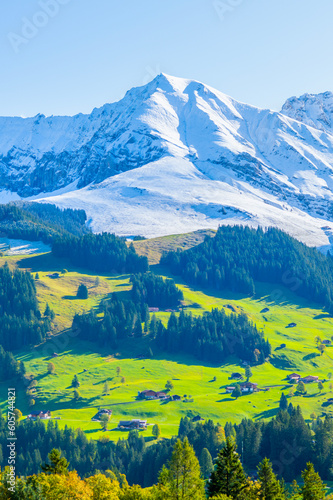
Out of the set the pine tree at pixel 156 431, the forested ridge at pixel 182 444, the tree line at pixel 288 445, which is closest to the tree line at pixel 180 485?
the forested ridge at pixel 182 444

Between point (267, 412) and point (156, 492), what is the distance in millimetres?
129324

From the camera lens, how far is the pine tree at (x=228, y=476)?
7488cm

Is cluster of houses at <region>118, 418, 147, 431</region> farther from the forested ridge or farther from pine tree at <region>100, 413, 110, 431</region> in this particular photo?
the forested ridge

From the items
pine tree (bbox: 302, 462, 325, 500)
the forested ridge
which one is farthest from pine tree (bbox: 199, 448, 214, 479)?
pine tree (bbox: 302, 462, 325, 500)

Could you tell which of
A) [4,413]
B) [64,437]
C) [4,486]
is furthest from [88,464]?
[4,486]

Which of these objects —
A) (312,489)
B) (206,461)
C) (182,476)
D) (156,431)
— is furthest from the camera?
(156,431)

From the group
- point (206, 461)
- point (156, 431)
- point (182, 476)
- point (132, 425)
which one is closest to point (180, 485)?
point (182, 476)

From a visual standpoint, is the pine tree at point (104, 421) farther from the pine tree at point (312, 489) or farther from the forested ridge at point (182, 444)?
the pine tree at point (312, 489)

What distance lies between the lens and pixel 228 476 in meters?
75.1

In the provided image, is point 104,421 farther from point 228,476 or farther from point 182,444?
point 228,476

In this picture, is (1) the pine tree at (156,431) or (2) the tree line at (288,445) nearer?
(2) the tree line at (288,445)

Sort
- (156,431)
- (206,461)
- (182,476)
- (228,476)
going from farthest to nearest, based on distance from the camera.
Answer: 1. (156,431)
2. (206,461)
3. (228,476)
4. (182,476)

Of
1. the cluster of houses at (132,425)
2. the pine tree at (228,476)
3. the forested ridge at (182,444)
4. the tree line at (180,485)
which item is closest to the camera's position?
the tree line at (180,485)

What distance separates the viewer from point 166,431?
18375cm
